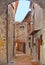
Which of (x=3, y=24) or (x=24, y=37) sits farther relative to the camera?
(x=24, y=37)

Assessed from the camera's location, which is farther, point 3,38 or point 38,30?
point 38,30

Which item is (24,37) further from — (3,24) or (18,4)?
(3,24)

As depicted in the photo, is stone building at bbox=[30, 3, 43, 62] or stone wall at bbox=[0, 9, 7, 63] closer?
stone wall at bbox=[0, 9, 7, 63]

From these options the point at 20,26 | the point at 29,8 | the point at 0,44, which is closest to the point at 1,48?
the point at 0,44

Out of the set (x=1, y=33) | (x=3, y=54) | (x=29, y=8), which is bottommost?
→ (x=3, y=54)

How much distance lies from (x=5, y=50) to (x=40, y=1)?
3329mm

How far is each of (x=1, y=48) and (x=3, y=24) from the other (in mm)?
1316

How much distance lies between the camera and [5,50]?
938cm

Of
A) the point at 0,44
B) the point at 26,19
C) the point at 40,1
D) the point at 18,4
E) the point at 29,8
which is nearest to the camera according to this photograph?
the point at 40,1

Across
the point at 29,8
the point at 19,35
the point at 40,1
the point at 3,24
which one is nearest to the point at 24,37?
the point at 19,35

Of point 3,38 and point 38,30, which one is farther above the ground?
point 38,30

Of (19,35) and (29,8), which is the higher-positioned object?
(29,8)

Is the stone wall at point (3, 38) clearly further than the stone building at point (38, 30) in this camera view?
No

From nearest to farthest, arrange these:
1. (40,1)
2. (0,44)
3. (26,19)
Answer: (40,1) → (0,44) → (26,19)
